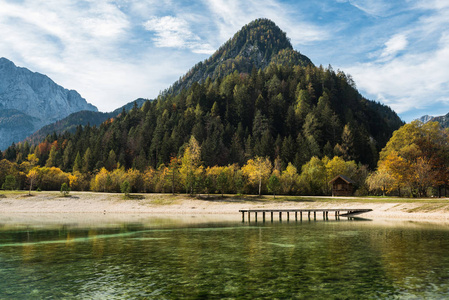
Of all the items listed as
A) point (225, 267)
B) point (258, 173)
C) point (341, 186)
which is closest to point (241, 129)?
point (258, 173)

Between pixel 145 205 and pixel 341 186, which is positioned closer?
pixel 145 205

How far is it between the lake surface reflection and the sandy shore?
34880 millimetres

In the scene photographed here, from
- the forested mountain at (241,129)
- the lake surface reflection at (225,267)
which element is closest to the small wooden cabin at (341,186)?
the forested mountain at (241,129)

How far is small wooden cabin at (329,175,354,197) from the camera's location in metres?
102

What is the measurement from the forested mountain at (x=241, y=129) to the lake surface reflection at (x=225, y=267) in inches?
3828

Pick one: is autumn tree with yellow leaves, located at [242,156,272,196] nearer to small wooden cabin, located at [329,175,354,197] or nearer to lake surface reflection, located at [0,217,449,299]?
small wooden cabin, located at [329,175,354,197]

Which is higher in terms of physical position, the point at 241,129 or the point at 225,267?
the point at 241,129

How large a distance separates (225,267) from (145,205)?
71.5m

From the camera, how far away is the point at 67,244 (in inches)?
1458

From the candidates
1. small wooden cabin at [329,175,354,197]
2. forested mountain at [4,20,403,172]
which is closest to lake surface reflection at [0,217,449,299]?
small wooden cabin at [329,175,354,197]

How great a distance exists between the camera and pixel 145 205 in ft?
304

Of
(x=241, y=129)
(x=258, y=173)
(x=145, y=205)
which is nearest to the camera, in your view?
(x=145, y=205)

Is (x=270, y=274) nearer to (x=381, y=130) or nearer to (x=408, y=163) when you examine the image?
(x=408, y=163)

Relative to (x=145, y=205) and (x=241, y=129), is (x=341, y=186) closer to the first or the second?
(x=145, y=205)
